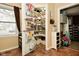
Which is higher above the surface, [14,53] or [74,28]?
[74,28]

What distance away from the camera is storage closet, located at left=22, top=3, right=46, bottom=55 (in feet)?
5.76

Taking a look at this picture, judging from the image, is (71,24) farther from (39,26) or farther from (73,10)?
(39,26)

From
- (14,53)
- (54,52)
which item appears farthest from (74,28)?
(14,53)

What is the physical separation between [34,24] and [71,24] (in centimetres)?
64

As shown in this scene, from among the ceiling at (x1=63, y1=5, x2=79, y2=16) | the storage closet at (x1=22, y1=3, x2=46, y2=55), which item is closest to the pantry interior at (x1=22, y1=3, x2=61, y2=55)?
the storage closet at (x1=22, y1=3, x2=46, y2=55)

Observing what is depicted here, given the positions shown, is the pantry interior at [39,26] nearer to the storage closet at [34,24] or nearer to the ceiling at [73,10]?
the storage closet at [34,24]

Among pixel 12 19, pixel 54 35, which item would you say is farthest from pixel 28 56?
pixel 12 19

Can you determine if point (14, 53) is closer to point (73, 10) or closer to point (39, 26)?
point (39, 26)

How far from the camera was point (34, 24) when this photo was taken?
5.81 ft

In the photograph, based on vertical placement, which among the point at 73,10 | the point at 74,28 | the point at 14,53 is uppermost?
the point at 73,10

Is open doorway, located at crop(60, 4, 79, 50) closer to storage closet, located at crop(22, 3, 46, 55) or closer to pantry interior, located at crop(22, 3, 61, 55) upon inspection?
pantry interior, located at crop(22, 3, 61, 55)

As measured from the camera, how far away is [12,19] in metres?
1.77

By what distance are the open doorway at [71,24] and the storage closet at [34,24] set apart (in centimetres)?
33

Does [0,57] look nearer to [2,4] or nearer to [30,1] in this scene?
[2,4]
